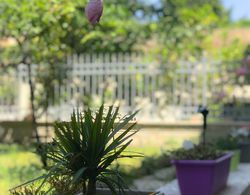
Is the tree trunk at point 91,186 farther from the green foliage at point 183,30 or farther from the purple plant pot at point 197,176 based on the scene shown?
the green foliage at point 183,30

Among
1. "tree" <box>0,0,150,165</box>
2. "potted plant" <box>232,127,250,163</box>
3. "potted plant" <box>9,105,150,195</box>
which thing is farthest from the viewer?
"tree" <box>0,0,150,165</box>

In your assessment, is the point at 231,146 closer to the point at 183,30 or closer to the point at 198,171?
the point at 198,171

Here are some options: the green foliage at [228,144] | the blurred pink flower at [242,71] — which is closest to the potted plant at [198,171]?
the green foliage at [228,144]

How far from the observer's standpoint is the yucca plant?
469 cm

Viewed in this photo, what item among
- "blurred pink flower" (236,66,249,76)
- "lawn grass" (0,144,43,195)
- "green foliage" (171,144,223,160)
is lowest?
"lawn grass" (0,144,43,195)

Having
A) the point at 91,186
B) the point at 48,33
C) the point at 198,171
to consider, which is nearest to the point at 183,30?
the point at 48,33

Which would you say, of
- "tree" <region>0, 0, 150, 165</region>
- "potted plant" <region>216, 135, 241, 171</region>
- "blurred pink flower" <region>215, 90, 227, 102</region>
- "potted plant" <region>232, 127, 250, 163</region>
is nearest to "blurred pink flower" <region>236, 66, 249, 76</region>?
"blurred pink flower" <region>215, 90, 227, 102</region>

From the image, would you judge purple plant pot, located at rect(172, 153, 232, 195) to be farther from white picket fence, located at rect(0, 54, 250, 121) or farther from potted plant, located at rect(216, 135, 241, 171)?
white picket fence, located at rect(0, 54, 250, 121)

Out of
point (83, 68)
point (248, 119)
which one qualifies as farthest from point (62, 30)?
point (248, 119)

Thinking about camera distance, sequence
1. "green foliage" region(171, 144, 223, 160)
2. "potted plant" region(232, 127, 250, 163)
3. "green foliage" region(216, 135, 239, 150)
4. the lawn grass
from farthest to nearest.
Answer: "potted plant" region(232, 127, 250, 163) → "green foliage" region(216, 135, 239, 150) → the lawn grass → "green foliage" region(171, 144, 223, 160)

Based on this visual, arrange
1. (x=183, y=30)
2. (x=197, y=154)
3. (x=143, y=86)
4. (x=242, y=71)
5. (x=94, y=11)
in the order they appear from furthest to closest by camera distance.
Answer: (x=183, y=30) < (x=143, y=86) < (x=242, y=71) < (x=197, y=154) < (x=94, y=11)

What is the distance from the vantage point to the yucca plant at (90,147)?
15.4 feet

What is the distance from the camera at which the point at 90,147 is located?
15.4 ft

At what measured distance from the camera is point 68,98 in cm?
1567
